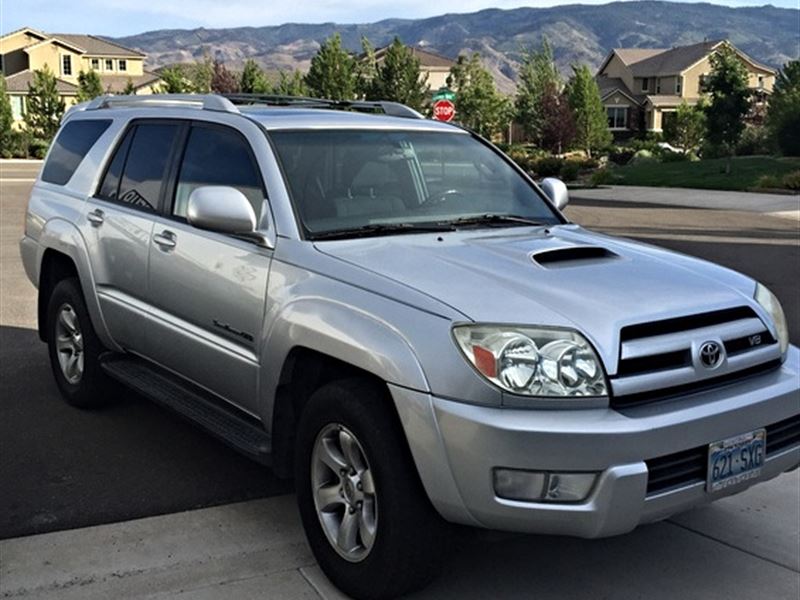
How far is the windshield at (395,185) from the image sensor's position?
168 inches

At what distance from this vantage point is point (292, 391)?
399 cm

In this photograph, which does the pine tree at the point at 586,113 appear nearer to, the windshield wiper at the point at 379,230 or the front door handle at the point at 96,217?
the front door handle at the point at 96,217

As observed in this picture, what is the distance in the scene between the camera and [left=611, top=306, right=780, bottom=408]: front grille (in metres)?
3.23

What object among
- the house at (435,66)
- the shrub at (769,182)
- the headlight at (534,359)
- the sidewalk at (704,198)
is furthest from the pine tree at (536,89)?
the headlight at (534,359)

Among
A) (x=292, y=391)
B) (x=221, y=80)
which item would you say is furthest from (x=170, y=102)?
(x=221, y=80)

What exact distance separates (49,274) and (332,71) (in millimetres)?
50369

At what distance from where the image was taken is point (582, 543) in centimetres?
420

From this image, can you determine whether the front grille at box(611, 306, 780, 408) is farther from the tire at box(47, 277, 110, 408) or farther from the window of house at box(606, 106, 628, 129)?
the window of house at box(606, 106, 628, 129)

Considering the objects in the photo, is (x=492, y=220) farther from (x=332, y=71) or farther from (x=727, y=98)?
(x=332, y=71)

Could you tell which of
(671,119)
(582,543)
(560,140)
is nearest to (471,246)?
(582,543)

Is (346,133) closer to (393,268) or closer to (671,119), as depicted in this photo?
(393,268)

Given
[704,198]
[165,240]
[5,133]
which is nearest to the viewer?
[165,240]

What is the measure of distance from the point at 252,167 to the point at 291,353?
41.4 inches

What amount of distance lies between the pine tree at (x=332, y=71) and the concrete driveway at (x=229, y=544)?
5054 centimetres
